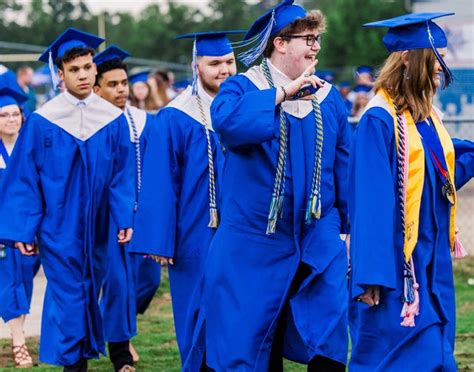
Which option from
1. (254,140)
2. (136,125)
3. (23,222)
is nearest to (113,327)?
(23,222)

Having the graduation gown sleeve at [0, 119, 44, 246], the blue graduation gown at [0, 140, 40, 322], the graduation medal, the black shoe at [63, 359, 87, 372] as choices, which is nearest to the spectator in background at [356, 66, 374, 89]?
the graduation medal

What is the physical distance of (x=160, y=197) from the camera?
684 centimetres

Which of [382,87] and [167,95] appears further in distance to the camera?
[167,95]

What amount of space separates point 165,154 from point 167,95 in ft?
28.7

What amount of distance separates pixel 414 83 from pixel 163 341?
13.9ft

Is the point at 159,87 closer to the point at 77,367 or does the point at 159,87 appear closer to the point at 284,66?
the point at 77,367

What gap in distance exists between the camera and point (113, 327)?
8008 mm

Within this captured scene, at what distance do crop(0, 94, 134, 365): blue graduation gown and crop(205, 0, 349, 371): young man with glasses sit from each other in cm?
181

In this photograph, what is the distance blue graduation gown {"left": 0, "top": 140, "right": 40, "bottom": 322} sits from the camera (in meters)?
8.72

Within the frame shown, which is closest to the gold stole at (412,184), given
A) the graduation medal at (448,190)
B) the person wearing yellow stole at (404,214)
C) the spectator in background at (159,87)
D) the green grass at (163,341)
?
the person wearing yellow stole at (404,214)

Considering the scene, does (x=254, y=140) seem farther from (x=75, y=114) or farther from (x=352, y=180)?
(x=75, y=114)

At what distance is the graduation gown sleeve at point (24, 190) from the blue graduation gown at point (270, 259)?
6.51 feet

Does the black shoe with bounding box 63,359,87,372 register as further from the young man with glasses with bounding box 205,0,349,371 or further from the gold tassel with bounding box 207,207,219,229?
the young man with glasses with bounding box 205,0,349,371

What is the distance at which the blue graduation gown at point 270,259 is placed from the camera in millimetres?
5777
